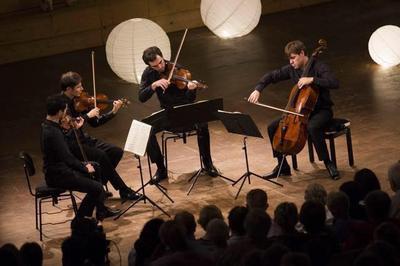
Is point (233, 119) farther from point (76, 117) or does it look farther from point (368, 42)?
point (368, 42)

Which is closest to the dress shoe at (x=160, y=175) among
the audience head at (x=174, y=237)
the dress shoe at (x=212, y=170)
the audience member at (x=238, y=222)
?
the dress shoe at (x=212, y=170)

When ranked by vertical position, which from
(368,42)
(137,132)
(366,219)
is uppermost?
(368,42)

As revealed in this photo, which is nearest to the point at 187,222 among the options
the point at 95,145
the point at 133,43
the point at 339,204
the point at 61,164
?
the point at 339,204

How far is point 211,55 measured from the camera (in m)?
15.4

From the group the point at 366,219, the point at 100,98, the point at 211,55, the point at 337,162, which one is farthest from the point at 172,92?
the point at 211,55

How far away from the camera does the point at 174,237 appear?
6.57 metres

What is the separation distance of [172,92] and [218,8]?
512cm

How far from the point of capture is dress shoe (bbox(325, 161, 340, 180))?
993cm

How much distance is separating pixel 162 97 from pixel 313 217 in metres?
4.19

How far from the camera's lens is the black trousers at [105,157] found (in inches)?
393

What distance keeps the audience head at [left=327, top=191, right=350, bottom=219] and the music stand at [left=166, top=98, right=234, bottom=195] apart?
288cm

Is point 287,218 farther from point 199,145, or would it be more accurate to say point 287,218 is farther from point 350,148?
point 199,145

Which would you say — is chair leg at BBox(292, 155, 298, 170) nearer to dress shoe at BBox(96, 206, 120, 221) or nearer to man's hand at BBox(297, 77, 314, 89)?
man's hand at BBox(297, 77, 314, 89)

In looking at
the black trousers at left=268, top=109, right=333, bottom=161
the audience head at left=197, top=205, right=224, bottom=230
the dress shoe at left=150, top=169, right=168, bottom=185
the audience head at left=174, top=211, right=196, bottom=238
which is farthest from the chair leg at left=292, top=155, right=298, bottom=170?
the audience head at left=174, top=211, right=196, bottom=238
